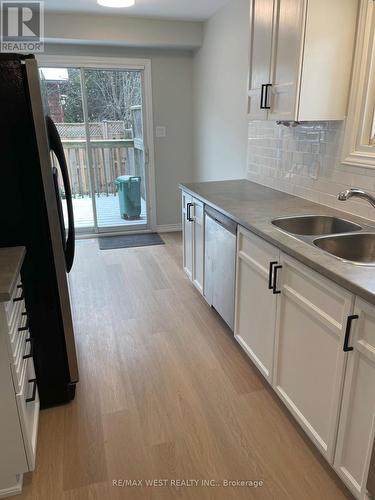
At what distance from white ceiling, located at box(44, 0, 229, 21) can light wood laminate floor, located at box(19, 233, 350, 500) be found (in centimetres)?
278

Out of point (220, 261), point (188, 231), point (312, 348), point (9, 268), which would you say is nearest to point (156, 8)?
point (188, 231)

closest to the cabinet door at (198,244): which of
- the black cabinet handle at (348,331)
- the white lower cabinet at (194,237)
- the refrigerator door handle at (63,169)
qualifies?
the white lower cabinet at (194,237)

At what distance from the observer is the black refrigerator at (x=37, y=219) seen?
5.27ft

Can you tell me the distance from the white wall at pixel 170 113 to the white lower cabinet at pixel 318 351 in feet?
9.88

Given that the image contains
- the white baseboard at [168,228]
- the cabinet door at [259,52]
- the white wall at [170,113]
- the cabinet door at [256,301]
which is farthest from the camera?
the white baseboard at [168,228]

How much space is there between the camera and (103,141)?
488cm

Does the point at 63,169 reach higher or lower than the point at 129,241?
higher

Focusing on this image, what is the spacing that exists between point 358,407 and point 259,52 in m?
2.15

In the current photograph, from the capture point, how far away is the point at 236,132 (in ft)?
11.8

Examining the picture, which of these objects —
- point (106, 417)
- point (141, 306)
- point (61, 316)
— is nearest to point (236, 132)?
→ point (141, 306)

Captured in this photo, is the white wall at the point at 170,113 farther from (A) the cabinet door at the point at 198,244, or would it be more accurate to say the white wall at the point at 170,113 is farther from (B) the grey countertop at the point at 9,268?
(B) the grey countertop at the point at 9,268

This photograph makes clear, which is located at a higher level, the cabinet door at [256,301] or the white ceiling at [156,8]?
the white ceiling at [156,8]

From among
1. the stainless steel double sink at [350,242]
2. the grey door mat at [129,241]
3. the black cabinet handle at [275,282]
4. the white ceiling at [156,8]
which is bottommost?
the grey door mat at [129,241]

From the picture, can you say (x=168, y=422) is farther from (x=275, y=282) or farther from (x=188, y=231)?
(x=188, y=231)
